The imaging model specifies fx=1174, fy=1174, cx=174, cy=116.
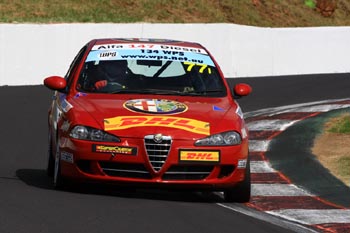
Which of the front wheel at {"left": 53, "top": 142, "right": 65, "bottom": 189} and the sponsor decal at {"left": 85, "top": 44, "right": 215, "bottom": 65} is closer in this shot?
the front wheel at {"left": 53, "top": 142, "right": 65, "bottom": 189}

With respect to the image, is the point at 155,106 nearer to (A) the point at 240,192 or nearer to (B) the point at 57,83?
(A) the point at 240,192

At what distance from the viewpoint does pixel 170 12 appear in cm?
3941

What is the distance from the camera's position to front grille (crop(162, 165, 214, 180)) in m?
10.2

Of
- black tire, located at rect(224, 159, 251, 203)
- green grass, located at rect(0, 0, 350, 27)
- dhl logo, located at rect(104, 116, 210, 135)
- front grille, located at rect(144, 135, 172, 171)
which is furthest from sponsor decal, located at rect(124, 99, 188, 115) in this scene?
green grass, located at rect(0, 0, 350, 27)

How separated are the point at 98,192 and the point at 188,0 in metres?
30.6

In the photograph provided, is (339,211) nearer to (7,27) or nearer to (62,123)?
(62,123)

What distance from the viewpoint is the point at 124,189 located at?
1059cm

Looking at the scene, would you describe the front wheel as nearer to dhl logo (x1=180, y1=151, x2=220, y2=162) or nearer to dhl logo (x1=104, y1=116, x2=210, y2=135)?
dhl logo (x1=104, y1=116, x2=210, y2=135)

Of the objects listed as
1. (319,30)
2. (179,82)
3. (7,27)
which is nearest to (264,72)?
(319,30)

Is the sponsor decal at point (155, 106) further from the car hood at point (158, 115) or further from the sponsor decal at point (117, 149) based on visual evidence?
the sponsor decal at point (117, 149)

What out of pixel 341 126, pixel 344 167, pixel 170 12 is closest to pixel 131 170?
pixel 344 167

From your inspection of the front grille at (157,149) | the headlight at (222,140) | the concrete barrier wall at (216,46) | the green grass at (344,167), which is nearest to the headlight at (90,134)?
the front grille at (157,149)

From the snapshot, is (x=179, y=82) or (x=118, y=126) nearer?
(x=118, y=126)

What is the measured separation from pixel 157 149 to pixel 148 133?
16 centimetres
